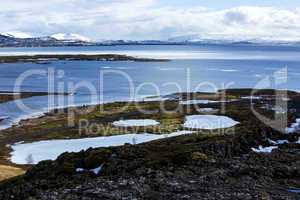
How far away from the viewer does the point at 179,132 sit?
48062 millimetres

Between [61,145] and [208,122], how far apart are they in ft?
53.7

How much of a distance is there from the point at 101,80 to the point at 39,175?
89044 mm

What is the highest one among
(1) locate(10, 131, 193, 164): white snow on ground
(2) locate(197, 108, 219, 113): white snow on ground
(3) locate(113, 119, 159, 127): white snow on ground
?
(2) locate(197, 108, 219, 113): white snow on ground

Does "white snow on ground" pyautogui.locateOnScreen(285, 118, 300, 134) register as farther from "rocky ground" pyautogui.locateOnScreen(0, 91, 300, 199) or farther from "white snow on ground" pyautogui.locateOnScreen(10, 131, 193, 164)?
"white snow on ground" pyautogui.locateOnScreen(10, 131, 193, 164)

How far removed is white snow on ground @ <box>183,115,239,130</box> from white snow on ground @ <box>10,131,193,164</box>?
3.74 m

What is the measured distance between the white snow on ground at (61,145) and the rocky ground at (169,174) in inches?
436

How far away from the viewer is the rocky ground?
21422 mm

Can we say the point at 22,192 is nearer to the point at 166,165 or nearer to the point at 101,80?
the point at 166,165

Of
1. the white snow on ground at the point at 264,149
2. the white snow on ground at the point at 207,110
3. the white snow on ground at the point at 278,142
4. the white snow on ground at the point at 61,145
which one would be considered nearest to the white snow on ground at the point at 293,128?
the white snow on ground at the point at 278,142

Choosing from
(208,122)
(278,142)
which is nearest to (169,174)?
(278,142)

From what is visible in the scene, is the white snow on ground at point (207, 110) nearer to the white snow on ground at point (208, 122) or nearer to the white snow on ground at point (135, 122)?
the white snow on ground at point (208, 122)

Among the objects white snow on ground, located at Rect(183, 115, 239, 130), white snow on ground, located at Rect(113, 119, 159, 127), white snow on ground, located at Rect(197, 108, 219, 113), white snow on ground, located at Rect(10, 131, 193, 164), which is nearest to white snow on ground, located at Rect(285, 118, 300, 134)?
white snow on ground, located at Rect(183, 115, 239, 130)

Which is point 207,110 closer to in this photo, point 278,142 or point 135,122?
point 135,122

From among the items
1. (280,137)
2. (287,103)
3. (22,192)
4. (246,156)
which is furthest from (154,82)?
(22,192)
